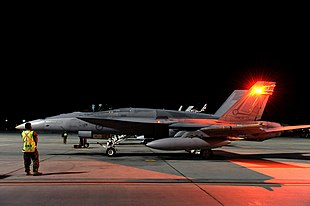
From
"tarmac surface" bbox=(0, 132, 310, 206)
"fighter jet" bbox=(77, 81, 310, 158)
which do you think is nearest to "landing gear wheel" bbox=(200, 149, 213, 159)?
"fighter jet" bbox=(77, 81, 310, 158)

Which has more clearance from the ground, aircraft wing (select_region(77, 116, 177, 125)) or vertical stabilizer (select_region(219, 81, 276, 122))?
vertical stabilizer (select_region(219, 81, 276, 122))

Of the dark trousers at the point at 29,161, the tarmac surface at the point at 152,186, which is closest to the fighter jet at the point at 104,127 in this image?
the tarmac surface at the point at 152,186

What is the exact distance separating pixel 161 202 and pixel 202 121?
11824 millimetres

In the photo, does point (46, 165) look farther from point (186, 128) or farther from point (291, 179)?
point (291, 179)

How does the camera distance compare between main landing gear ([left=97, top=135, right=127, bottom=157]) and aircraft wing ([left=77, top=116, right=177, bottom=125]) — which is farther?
main landing gear ([left=97, top=135, right=127, bottom=157])

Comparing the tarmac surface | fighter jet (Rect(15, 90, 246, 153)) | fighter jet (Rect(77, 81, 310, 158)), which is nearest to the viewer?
the tarmac surface

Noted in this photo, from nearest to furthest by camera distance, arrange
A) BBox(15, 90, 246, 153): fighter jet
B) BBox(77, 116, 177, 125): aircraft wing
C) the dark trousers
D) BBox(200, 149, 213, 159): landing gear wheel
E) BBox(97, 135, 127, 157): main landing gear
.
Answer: the dark trousers, BBox(77, 116, 177, 125): aircraft wing, BBox(15, 90, 246, 153): fighter jet, BBox(200, 149, 213, 159): landing gear wheel, BBox(97, 135, 127, 157): main landing gear

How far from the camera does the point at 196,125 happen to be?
18.5 metres

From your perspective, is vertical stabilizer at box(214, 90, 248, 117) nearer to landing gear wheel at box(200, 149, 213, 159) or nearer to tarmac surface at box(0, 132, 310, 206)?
landing gear wheel at box(200, 149, 213, 159)

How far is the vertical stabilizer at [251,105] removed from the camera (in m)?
19.8

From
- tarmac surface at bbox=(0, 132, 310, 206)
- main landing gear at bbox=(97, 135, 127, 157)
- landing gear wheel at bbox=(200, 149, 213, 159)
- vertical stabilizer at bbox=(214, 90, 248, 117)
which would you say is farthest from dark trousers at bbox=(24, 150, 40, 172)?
vertical stabilizer at bbox=(214, 90, 248, 117)

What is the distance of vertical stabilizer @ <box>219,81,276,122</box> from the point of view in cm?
1978

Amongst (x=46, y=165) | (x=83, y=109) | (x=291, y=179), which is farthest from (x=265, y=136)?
(x=46, y=165)

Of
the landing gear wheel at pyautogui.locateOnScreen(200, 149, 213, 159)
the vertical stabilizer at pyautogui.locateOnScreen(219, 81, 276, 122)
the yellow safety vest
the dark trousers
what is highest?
the vertical stabilizer at pyautogui.locateOnScreen(219, 81, 276, 122)
